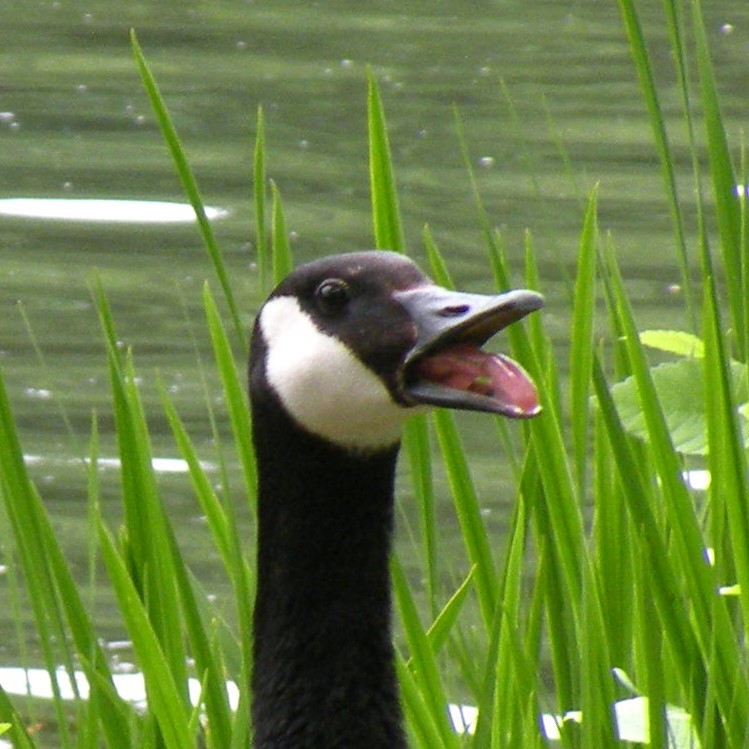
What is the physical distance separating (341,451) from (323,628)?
0.24 m

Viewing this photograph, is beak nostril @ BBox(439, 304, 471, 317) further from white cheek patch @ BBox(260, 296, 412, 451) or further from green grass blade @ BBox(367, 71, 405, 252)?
green grass blade @ BBox(367, 71, 405, 252)

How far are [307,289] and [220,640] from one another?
23.9 inches

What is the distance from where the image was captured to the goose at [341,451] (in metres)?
1.93

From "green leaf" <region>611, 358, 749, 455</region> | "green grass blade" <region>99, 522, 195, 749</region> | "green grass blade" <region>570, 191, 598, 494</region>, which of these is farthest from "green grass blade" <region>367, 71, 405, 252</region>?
"green grass blade" <region>99, 522, 195, 749</region>

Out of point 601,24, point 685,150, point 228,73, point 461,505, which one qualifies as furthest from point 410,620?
point 601,24

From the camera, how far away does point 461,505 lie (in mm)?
2264

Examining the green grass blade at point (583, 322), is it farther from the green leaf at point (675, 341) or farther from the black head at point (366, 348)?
the black head at point (366, 348)

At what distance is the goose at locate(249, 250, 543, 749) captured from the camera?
75.8 inches

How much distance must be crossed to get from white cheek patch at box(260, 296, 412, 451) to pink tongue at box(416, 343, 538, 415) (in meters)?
0.06

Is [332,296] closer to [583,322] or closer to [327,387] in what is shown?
[327,387]

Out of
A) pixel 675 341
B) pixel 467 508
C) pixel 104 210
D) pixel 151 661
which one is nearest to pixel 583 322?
pixel 675 341

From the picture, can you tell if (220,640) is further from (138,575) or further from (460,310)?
(460,310)

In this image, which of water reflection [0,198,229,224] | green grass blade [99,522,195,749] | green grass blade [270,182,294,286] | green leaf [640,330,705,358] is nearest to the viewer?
green grass blade [99,522,195,749]

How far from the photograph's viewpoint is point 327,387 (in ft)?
6.59
